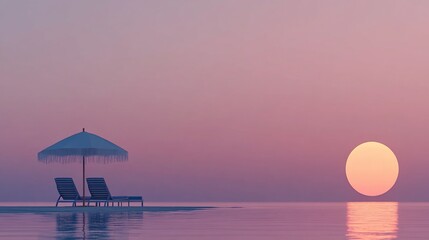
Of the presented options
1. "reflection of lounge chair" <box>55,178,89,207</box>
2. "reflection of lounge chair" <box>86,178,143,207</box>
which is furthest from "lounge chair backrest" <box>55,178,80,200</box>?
"reflection of lounge chair" <box>86,178,143,207</box>

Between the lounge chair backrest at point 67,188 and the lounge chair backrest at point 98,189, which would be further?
the lounge chair backrest at point 67,188

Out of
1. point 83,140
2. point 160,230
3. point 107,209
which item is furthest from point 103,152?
point 160,230

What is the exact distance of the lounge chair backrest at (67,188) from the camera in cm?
2698

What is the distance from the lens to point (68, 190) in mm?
27312

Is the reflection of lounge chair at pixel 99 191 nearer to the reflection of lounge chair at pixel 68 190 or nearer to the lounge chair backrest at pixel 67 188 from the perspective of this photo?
the reflection of lounge chair at pixel 68 190

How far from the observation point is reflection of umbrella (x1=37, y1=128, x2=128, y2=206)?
90.2 feet

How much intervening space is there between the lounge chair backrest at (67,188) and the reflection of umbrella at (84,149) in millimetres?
412

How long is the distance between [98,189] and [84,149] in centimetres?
143

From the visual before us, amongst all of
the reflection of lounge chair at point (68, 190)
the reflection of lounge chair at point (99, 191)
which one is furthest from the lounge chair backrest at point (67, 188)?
the reflection of lounge chair at point (99, 191)

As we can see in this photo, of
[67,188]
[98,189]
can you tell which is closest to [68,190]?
[67,188]

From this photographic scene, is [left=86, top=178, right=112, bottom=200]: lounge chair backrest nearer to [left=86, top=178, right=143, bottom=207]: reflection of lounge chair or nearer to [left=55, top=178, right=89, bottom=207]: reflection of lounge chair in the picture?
[left=86, top=178, right=143, bottom=207]: reflection of lounge chair

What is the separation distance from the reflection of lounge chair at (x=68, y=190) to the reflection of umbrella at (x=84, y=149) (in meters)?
0.42

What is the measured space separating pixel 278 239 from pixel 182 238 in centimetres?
132

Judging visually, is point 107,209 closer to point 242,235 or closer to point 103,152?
point 103,152
